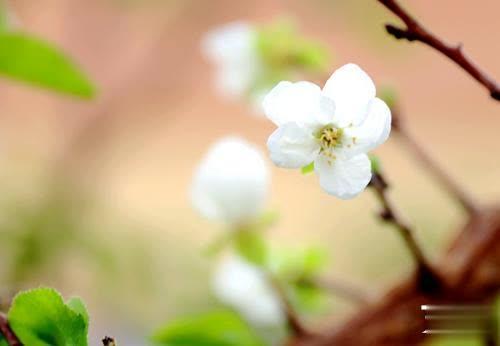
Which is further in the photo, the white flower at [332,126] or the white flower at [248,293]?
the white flower at [248,293]

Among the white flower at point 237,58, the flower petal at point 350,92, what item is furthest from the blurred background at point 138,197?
the flower petal at point 350,92

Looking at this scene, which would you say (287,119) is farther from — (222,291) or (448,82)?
(448,82)

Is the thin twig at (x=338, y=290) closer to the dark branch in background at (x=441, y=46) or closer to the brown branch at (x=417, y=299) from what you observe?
the brown branch at (x=417, y=299)

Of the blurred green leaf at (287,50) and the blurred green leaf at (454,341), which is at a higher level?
the blurred green leaf at (287,50)

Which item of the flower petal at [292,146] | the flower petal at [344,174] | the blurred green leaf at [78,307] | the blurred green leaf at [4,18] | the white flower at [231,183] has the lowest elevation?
the blurred green leaf at [78,307]

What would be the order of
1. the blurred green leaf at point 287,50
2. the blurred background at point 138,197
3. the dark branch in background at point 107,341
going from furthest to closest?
the blurred background at point 138,197, the blurred green leaf at point 287,50, the dark branch in background at point 107,341

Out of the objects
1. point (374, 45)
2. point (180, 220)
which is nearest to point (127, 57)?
point (180, 220)
